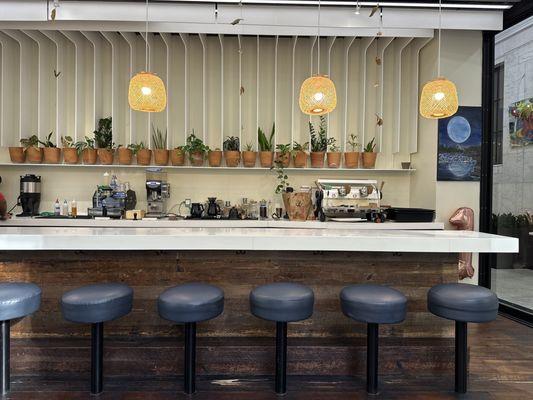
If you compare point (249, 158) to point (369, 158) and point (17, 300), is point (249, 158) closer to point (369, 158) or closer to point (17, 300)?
point (369, 158)

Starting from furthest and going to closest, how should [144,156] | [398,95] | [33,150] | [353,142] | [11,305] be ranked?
[353,142]
[398,95]
[144,156]
[33,150]
[11,305]

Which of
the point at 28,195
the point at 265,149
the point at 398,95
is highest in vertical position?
the point at 398,95

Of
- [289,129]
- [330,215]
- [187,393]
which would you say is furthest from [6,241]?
[289,129]

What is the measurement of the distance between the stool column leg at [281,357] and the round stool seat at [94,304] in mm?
950

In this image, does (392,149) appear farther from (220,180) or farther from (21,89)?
(21,89)

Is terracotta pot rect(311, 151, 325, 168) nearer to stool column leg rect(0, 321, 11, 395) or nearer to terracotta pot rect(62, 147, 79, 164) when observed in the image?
terracotta pot rect(62, 147, 79, 164)

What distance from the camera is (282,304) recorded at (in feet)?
7.57

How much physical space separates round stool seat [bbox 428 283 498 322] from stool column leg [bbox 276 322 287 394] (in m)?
0.97

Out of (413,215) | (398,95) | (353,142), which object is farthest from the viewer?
(353,142)

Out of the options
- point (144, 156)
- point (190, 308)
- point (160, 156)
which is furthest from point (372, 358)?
point (144, 156)

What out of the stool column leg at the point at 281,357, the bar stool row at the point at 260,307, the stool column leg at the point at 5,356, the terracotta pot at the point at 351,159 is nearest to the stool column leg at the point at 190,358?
the bar stool row at the point at 260,307

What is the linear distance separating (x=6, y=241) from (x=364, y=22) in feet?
13.0

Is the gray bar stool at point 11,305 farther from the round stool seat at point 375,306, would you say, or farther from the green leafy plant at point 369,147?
the green leafy plant at point 369,147

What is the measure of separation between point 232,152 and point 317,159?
108 centimetres
